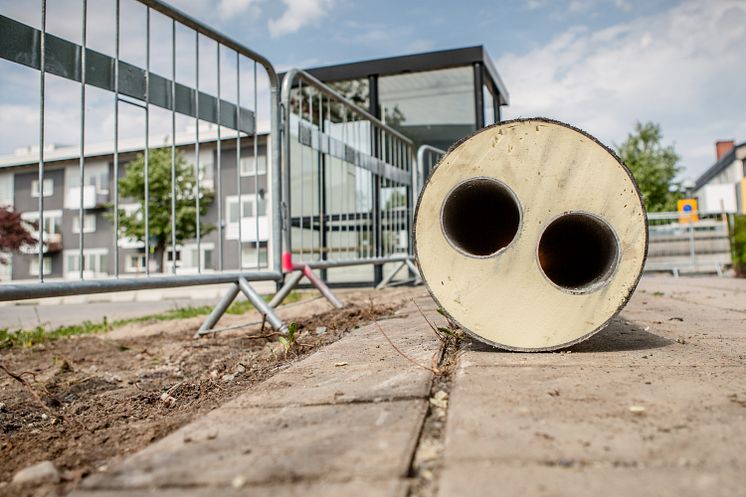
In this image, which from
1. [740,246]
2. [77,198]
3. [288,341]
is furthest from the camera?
[740,246]

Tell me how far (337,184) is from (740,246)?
7553 mm

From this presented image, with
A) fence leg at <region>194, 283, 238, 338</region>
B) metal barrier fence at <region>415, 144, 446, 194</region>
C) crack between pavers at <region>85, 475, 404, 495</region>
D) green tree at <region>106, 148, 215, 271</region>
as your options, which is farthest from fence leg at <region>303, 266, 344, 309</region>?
green tree at <region>106, 148, 215, 271</region>

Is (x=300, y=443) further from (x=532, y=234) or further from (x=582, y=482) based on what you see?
(x=532, y=234)

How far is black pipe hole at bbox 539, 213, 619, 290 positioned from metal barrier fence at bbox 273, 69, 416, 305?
1.91 m

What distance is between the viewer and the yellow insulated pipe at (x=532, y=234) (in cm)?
188

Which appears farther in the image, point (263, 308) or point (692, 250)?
point (692, 250)

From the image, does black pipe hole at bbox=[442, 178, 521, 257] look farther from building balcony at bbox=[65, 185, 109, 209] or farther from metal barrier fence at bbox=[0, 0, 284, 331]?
building balcony at bbox=[65, 185, 109, 209]

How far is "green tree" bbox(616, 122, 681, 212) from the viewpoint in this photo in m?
26.0

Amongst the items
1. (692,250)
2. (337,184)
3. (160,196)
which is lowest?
(692,250)

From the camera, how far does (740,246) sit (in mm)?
9500

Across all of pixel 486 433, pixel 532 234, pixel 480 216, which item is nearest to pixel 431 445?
pixel 486 433

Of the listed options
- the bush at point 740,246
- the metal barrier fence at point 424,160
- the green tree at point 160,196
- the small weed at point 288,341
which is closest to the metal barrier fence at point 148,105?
the small weed at point 288,341

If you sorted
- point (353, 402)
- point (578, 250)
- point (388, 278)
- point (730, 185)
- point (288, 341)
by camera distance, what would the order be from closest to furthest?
point (353, 402), point (288, 341), point (578, 250), point (388, 278), point (730, 185)

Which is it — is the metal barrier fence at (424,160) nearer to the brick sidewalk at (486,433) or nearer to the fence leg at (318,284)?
the fence leg at (318,284)
